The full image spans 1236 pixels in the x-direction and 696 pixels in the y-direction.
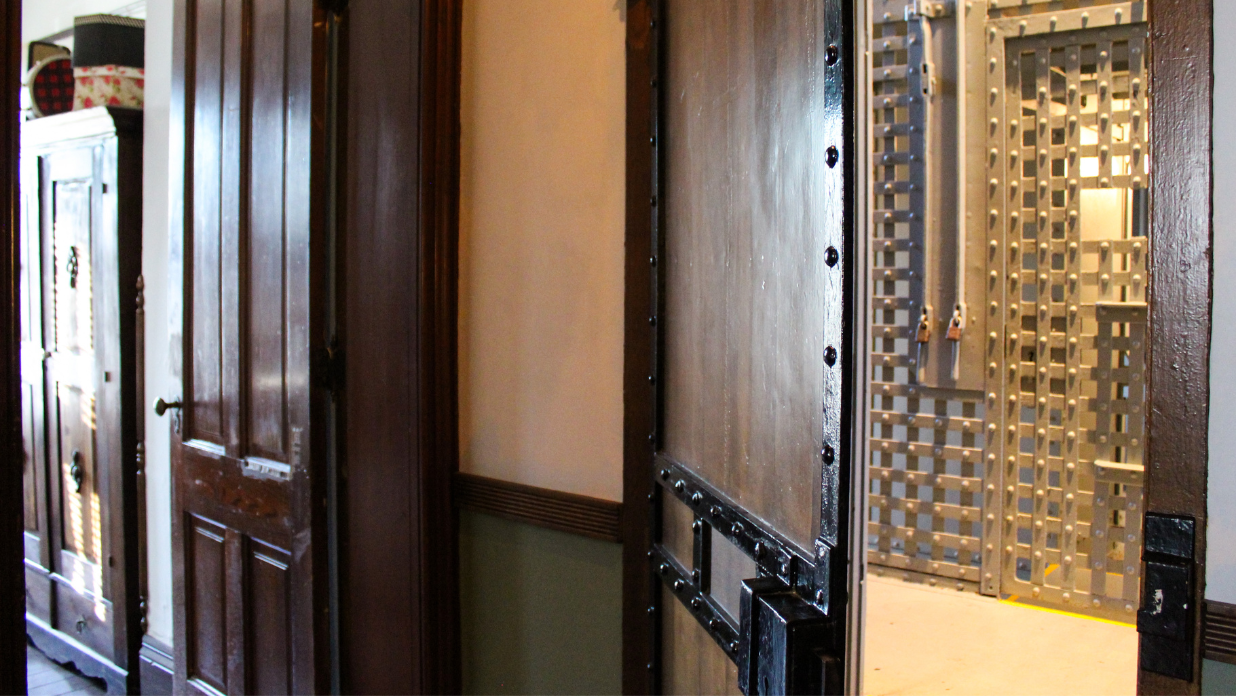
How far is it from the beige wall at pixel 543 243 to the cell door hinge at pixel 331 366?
0.35 meters

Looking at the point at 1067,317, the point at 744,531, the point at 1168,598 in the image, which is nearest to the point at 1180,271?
the point at 1168,598

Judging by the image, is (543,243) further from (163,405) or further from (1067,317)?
(1067,317)

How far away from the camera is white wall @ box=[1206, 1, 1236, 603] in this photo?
1168mm

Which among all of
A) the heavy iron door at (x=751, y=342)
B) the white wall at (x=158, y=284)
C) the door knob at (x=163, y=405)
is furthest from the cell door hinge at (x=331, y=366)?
the white wall at (x=158, y=284)

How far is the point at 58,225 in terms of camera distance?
10.3 ft

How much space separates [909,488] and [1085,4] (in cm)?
166

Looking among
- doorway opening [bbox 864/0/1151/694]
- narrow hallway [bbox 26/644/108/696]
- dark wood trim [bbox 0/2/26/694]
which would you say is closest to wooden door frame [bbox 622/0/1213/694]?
doorway opening [bbox 864/0/1151/694]

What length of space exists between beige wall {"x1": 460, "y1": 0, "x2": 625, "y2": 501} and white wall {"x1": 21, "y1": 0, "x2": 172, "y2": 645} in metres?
1.53

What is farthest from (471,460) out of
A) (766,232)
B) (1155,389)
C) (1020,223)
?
(1020,223)

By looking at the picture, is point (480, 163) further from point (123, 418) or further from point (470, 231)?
point (123, 418)

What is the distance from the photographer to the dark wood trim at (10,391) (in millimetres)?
1183

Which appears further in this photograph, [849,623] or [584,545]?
[584,545]

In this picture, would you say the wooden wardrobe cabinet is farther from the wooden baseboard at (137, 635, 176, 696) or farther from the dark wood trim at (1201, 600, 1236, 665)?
the dark wood trim at (1201, 600, 1236, 665)

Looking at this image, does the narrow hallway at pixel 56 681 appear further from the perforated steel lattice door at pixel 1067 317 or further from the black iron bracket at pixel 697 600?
the perforated steel lattice door at pixel 1067 317
